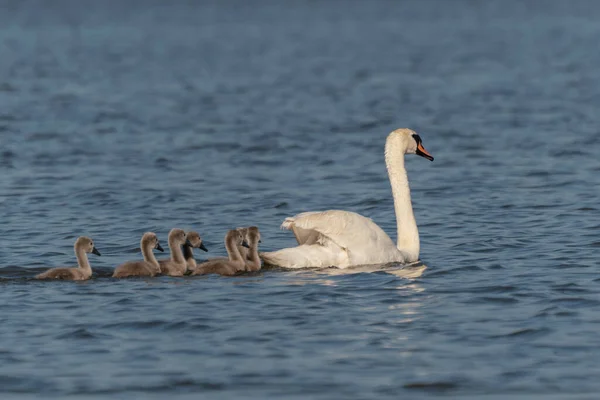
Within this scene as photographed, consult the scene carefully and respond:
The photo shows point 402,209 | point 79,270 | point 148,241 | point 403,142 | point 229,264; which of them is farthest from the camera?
point 403,142

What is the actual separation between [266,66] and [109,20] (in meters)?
28.4

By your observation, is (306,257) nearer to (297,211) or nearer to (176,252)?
(176,252)

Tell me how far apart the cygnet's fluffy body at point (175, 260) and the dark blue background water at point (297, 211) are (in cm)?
34

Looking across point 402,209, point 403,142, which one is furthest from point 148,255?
point 403,142

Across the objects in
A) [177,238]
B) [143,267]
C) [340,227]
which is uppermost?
[177,238]

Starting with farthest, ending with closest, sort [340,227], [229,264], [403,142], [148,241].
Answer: [403,142]
[148,241]
[340,227]
[229,264]

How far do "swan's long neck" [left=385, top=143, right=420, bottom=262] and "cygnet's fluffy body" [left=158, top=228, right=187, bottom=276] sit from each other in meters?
2.34

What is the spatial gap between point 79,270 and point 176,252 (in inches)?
40.0

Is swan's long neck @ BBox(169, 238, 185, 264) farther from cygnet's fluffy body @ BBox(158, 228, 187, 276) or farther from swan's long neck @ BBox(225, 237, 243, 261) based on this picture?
swan's long neck @ BBox(225, 237, 243, 261)

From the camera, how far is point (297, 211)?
1834 cm

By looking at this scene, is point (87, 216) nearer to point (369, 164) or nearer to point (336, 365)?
point (369, 164)

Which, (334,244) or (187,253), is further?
(187,253)

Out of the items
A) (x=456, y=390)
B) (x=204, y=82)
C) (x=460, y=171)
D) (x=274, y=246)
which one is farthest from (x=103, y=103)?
(x=456, y=390)

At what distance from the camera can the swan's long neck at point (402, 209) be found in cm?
1484
